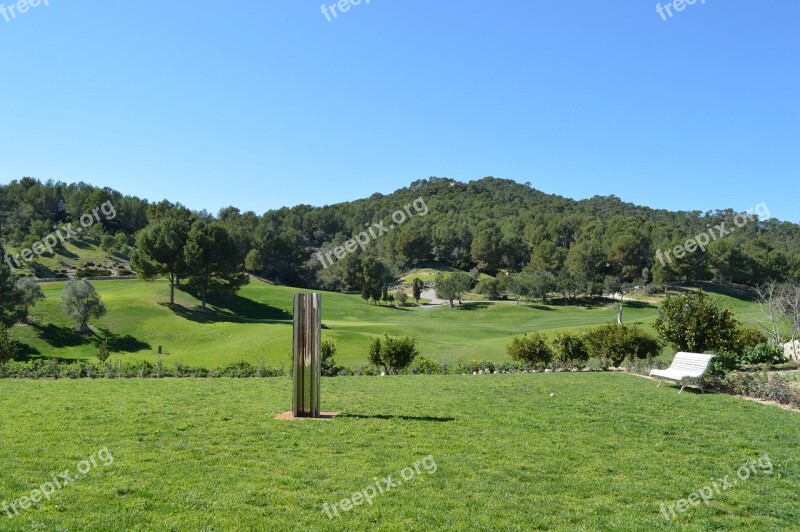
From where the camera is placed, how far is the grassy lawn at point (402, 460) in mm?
5754

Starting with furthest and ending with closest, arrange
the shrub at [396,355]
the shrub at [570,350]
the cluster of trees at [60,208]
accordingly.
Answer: the cluster of trees at [60,208] → the shrub at [570,350] → the shrub at [396,355]

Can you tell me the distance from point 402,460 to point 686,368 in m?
11.1

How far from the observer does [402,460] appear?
764cm

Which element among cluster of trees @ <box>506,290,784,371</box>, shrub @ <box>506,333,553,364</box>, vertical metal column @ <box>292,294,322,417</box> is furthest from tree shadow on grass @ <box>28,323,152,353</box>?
vertical metal column @ <box>292,294,322,417</box>

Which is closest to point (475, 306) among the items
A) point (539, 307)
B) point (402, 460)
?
point (539, 307)

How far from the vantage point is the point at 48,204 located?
370 feet

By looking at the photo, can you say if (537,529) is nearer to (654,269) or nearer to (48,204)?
(654,269)

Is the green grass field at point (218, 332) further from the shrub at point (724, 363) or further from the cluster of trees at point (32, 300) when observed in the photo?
the shrub at point (724, 363)

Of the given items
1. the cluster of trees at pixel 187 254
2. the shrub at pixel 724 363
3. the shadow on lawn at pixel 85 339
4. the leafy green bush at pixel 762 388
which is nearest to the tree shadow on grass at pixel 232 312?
the cluster of trees at pixel 187 254

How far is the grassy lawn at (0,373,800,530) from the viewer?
5754 millimetres

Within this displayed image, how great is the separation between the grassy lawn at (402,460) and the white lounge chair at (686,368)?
1468mm

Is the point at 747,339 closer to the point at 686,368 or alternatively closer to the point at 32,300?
the point at 686,368

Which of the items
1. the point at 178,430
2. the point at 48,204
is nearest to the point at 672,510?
the point at 178,430

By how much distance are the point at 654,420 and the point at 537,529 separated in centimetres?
623
